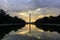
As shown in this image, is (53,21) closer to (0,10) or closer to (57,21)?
(57,21)

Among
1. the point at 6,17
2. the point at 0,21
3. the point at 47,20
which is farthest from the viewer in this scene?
the point at 47,20

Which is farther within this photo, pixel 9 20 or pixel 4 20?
pixel 9 20

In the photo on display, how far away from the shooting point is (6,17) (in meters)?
112

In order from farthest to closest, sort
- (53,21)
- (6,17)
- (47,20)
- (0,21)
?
(47,20) → (53,21) → (6,17) → (0,21)

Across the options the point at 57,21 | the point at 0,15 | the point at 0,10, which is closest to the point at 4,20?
the point at 0,15

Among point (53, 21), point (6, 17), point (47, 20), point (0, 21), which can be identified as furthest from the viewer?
point (47, 20)

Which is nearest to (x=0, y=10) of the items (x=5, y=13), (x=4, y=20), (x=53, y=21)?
(x=5, y=13)

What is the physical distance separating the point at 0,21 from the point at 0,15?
19.1ft

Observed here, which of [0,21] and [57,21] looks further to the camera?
[57,21]

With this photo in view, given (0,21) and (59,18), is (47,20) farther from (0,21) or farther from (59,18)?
(0,21)

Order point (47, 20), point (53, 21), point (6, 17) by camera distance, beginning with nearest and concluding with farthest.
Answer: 1. point (6, 17)
2. point (53, 21)
3. point (47, 20)

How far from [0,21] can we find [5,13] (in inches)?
579

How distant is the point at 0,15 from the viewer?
10775cm

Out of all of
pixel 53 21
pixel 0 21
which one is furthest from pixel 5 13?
pixel 53 21
